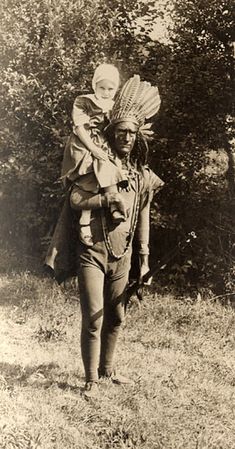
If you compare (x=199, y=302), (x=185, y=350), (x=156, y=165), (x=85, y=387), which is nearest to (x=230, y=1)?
(x=156, y=165)

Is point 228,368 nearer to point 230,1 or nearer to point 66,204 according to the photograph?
point 66,204

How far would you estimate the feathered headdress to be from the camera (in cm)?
397

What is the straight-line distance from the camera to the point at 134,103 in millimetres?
4016

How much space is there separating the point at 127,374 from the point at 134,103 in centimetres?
204

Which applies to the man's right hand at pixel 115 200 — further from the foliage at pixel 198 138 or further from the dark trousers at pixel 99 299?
the foliage at pixel 198 138

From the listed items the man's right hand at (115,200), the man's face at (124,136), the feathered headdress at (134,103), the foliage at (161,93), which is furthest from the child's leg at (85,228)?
the foliage at (161,93)

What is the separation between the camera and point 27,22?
6.88 meters

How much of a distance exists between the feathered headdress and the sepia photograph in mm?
10

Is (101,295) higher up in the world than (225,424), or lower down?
higher up

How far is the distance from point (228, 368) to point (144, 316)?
1.35 metres

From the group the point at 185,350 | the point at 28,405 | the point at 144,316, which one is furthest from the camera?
the point at 144,316

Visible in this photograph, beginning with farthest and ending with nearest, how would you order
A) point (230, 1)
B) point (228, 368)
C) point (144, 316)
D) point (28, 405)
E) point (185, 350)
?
point (230, 1), point (144, 316), point (185, 350), point (228, 368), point (28, 405)

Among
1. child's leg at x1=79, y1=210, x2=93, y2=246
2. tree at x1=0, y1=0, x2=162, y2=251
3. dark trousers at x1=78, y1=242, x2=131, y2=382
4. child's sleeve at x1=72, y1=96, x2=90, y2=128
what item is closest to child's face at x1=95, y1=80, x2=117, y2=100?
child's sleeve at x1=72, y1=96, x2=90, y2=128

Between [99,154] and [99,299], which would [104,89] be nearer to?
[99,154]
